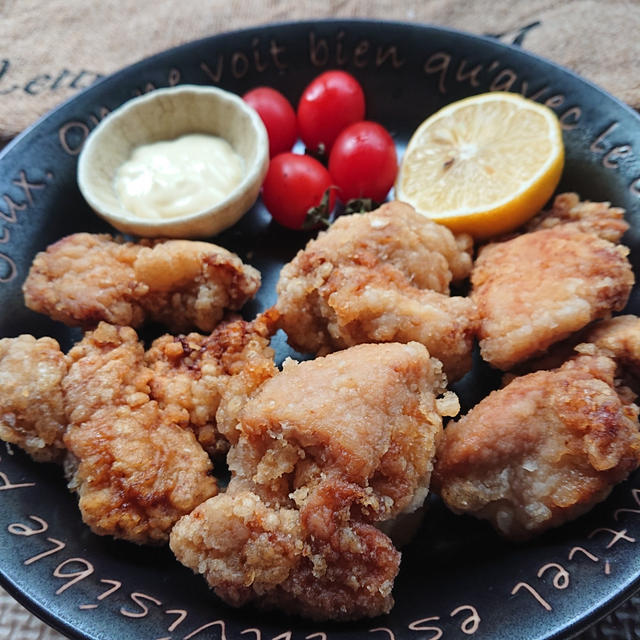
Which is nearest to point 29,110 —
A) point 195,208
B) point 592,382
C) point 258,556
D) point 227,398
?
point 195,208

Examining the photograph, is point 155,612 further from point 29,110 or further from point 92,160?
point 29,110

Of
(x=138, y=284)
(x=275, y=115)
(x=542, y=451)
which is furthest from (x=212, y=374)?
(x=275, y=115)

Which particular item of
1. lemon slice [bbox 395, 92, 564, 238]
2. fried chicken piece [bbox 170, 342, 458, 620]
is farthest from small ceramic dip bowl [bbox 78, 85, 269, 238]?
fried chicken piece [bbox 170, 342, 458, 620]

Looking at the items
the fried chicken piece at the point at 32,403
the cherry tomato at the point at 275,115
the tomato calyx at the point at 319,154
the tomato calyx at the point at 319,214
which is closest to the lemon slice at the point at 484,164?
the tomato calyx at the point at 319,214

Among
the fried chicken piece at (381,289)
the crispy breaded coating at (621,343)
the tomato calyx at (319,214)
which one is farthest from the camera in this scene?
the tomato calyx at (319,214)

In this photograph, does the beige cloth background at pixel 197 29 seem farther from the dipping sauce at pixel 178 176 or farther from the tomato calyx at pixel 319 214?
the tomato calyx at pixel 319 214

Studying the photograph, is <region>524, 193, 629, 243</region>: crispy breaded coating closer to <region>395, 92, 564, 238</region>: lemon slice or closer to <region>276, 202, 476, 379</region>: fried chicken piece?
<region>395, 92, 564, 238</region>: lemon slice
